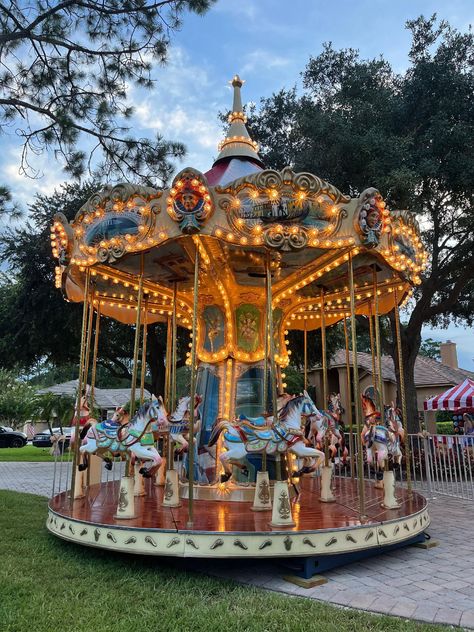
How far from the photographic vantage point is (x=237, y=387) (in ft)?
26.3

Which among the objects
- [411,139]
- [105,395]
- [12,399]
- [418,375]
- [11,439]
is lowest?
[11,439]

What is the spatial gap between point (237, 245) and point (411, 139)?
844 centimetres

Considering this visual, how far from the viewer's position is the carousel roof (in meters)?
5.85

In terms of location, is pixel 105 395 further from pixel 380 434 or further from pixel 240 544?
pixel 240 544

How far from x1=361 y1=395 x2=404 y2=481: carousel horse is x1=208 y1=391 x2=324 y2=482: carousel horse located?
1.13 meters

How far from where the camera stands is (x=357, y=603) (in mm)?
4117

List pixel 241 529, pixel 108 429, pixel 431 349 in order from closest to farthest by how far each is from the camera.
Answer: pixel 241 529 < pixel 108 429 < pixel 431 349

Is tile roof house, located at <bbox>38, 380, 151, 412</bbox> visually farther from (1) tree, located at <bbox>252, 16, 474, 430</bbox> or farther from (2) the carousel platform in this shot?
(2) the carousel platform

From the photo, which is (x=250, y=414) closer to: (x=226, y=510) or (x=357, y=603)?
(x=226, y=510)

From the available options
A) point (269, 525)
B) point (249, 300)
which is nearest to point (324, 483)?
point (269, 525)

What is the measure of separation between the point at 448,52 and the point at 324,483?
41.8 ft

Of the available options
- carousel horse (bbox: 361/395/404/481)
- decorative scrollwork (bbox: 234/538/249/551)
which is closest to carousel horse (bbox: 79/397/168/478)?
decorative scrollwork (bbox: 234/538/249/551)

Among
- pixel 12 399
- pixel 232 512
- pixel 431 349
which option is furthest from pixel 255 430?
pixel 431 349

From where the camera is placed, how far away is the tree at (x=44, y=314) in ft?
52.9
